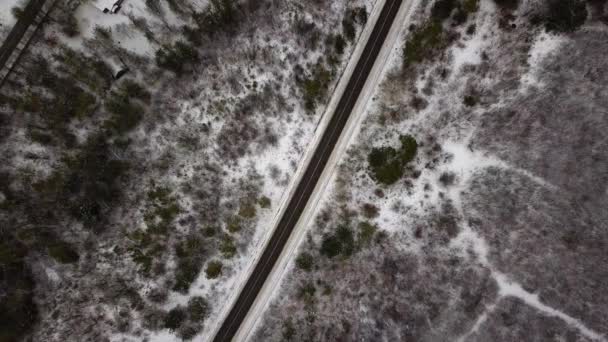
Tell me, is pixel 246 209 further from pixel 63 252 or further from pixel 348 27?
pixel 348 27

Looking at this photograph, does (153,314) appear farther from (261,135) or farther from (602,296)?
(602,296)

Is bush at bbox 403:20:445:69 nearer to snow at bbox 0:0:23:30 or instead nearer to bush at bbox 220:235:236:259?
bush at bbox 220:235:236:259

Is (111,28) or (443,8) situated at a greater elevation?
(443,8)

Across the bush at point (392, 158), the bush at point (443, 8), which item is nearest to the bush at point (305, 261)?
the bush at point (392, 158)

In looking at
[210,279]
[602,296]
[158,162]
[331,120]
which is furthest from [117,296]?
[602,296]

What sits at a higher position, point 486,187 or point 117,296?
point 486,187

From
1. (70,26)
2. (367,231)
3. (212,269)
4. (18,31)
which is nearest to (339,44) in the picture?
(367,231)
